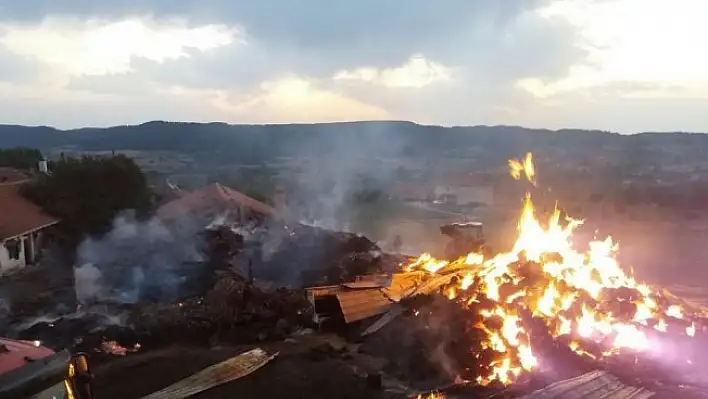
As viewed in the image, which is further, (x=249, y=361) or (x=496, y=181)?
(x=496, y=181)

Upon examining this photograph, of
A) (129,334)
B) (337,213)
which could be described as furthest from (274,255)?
(337,213)

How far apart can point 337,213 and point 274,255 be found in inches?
886

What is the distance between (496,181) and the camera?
64.9 m

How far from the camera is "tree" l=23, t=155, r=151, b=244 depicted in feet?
93.4

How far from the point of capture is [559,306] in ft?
41.5

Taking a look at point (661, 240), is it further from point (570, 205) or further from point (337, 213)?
point (337, 213)

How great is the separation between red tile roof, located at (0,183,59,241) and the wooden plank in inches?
698

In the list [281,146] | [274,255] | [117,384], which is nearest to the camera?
[117,384]

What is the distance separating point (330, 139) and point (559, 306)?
3015 inches

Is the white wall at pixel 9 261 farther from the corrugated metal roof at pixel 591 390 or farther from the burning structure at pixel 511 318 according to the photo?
the corrugated metal roof at pixel 591 390

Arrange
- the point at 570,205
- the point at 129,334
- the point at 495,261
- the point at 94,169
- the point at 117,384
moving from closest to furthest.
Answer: the point at 117,384 < the point at 495,261 < the point at 129,334 < the point at 94,169 < the point at 570,205

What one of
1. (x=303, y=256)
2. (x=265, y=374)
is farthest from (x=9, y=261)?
(x=265, y=374)

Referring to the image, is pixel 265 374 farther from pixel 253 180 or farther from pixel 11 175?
pixel 253 180

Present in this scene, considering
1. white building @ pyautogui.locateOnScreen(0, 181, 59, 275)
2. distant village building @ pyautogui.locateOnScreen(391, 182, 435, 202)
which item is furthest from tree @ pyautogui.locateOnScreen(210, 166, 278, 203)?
white building @ pyautogui.locateOnScreen(0, 181, 59, 275)
